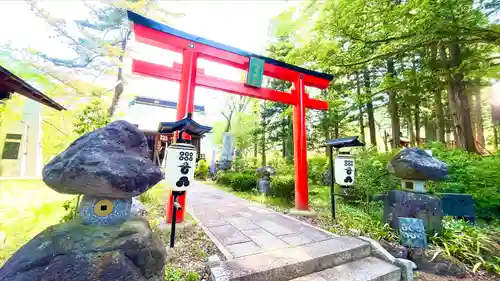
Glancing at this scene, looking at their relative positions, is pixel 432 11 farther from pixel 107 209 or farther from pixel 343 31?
pixel 107 209

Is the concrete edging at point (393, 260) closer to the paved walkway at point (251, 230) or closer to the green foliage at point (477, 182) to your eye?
the paved walkway at point (251, 230)

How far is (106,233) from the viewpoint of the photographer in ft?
6.18

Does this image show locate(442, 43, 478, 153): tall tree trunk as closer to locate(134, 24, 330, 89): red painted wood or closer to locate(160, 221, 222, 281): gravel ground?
locate(134, 24, 330, 89): red painted wood

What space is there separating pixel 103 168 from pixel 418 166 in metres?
5.32

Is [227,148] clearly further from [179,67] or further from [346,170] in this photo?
[346,170]

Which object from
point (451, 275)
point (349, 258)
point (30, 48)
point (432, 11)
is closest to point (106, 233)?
point (349, 258)

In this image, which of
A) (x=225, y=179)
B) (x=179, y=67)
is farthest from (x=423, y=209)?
(x=225, y=179)

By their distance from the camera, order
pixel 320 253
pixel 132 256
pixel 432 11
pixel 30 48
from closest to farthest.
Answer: pixel 132 256 < pixel 320 253 < pixel 432 11 < pixel 30 48

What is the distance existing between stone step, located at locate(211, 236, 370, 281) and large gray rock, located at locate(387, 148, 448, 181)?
1.79 metres

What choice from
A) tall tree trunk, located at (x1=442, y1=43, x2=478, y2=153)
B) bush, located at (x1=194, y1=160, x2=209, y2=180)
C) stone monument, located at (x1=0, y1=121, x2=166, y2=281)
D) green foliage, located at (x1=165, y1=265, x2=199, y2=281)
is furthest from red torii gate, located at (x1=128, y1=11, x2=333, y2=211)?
bush, located at (x1=194, y1=160, x2=209, y2=180)

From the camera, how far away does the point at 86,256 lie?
5.57 ft

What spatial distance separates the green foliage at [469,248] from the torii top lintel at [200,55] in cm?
457

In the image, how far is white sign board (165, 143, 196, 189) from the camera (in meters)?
3.29

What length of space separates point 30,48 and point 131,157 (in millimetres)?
6118
